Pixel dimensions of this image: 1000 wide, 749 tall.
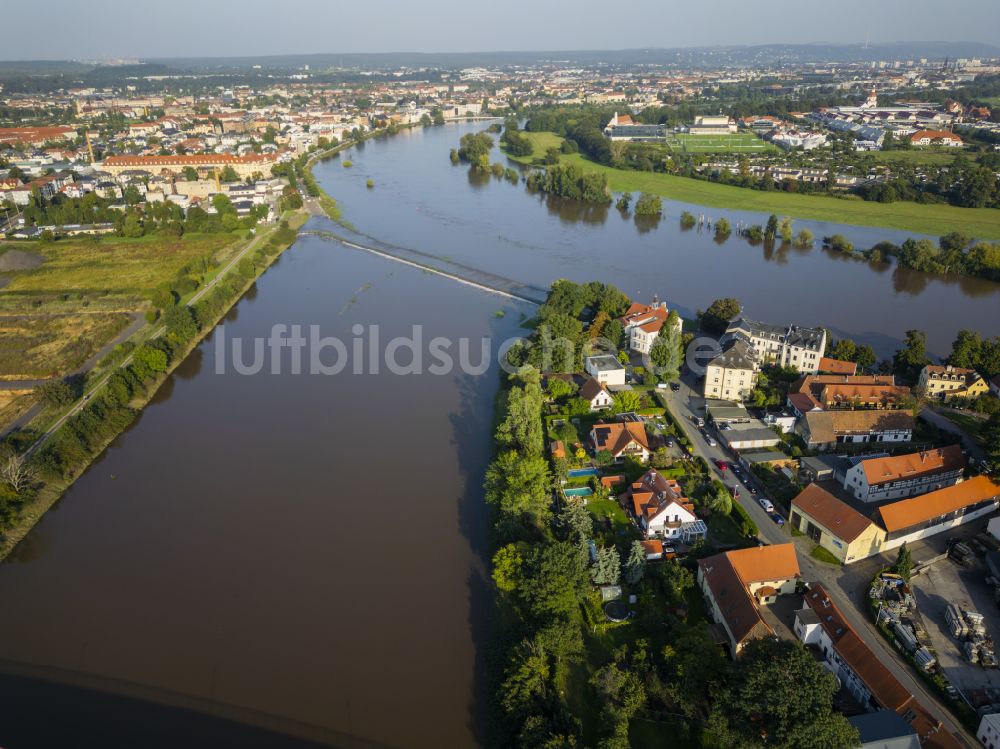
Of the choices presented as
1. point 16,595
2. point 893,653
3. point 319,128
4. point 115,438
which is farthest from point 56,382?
point 319,128

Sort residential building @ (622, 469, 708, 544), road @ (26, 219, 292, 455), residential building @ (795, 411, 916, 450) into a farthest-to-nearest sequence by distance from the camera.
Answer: road @ (26, 219, 292, 455)
residential building @ (795, 411, 916, 450)
residential building @ (622, 469, 708, 544)

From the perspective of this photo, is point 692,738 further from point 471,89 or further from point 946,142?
point 471,89

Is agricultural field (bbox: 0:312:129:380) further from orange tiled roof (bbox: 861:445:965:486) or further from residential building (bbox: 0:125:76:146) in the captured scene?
residential building (bbox: 0:125:76:146)

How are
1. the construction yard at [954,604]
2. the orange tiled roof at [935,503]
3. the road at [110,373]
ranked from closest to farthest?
the construction yard at [954,604] < the orange tiled roof at [935,503] < the road at [110,373]

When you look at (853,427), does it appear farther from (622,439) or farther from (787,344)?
(622,439)

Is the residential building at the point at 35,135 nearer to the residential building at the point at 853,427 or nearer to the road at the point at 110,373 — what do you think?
the road at the point at 110,373

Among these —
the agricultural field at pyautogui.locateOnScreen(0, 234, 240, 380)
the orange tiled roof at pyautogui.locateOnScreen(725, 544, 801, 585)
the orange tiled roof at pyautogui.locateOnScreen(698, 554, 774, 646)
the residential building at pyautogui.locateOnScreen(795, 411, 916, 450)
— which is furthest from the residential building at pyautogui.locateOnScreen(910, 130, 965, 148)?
the orange tiled roof at pyautogui.locateOnScreen(698, 554, 774, 646)

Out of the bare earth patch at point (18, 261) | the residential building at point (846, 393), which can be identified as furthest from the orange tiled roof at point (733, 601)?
the bare earth patch at point (18, 261)

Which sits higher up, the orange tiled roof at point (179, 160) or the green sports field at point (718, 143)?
the green sports field at point (718, 143)
